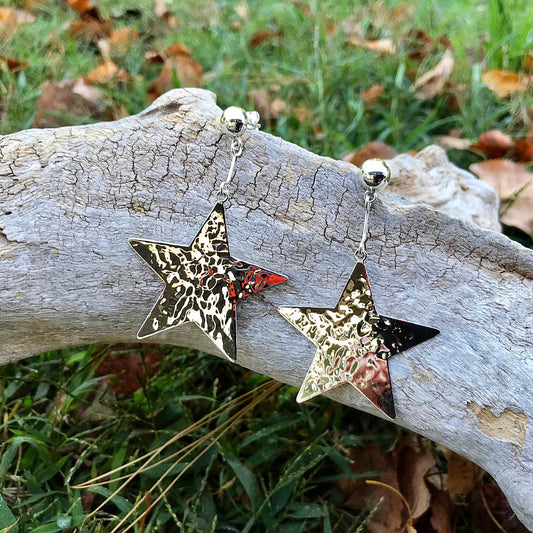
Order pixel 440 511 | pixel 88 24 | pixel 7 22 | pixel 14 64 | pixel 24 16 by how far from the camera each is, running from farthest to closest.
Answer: pixel 24 16 → pixel 88 24 → pixel 7 22 → pixel 14 64 → pixel 440 511

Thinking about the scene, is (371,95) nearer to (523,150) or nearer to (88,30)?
(523,150)

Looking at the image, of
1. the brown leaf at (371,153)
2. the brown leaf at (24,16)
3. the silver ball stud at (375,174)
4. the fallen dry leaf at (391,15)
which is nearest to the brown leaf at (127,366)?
the silver ball stud at (375,174)

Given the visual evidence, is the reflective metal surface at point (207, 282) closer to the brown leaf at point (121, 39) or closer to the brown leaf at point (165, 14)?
the brown leaf at point (121, 39)

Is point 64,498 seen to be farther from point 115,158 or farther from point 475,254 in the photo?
point 475,254

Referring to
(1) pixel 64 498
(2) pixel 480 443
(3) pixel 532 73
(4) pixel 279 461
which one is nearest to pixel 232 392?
(4) pixel 279 461

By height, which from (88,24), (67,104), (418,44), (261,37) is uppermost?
(418,44)

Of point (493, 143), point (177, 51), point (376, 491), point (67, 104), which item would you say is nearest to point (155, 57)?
point (177, 51)
